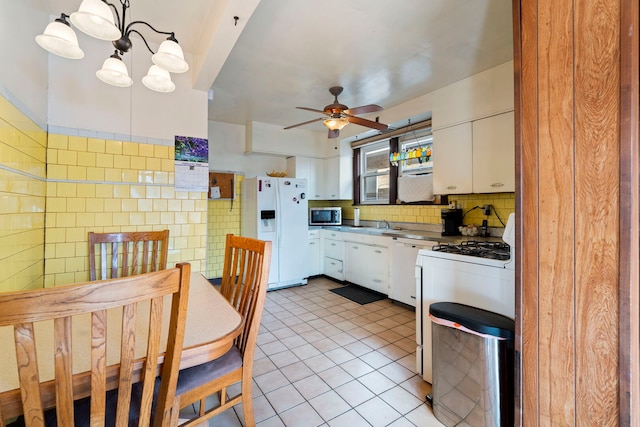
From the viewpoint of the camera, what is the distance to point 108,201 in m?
2.09

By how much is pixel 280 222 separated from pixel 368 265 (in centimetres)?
139

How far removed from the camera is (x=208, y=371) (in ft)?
3.95

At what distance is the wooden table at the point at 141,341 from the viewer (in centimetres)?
73

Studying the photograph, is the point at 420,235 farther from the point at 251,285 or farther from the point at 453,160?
the point at 251,285

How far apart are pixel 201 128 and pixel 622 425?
294cm

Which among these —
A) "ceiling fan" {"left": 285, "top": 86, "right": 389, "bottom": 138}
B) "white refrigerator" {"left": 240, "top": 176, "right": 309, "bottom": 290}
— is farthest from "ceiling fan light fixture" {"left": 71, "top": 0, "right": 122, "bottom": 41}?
"white refrigerator" {"left": 240, "top": 176, "right": 309, "bottom": 290}

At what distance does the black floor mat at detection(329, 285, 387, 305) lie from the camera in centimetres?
356

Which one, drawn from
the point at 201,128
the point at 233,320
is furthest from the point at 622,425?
the point at 201,128

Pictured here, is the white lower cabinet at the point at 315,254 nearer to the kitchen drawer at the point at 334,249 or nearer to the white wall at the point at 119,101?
the kitchen drawer at the point at 334,249

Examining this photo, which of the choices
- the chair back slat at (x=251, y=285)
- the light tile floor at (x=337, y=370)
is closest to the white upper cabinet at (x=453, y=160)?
the light tile floor at (x=337, y=370)

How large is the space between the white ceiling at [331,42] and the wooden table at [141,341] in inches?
63.2

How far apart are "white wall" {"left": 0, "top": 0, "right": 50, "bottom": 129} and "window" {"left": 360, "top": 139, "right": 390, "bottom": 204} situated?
377 centimetres

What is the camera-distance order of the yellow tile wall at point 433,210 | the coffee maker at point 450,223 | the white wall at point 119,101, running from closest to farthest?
the white wall at point 119,101
the yellow tile wall at point 433,210
the coffee maker at point 450,223

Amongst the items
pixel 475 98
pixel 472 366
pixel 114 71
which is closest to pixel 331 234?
pixel 475 98
